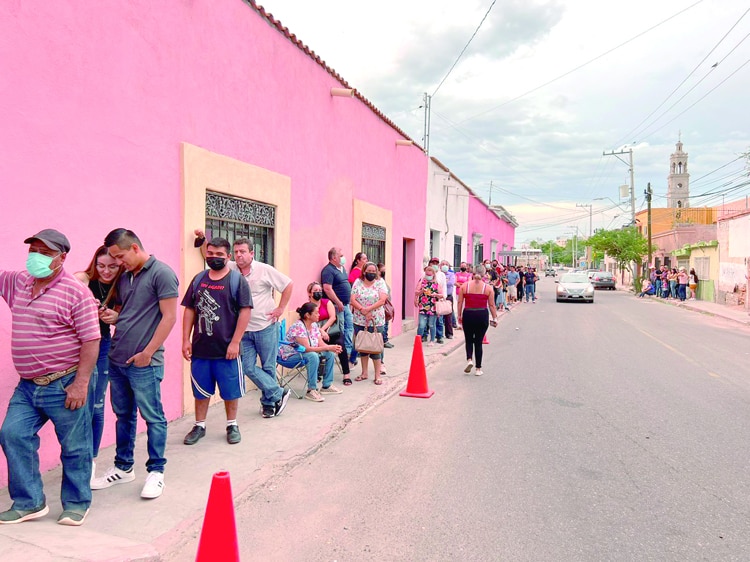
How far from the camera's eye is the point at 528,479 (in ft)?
14.0

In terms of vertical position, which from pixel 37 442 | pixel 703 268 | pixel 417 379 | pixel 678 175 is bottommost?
pixel 417 379

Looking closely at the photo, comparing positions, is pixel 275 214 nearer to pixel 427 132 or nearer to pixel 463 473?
pixel 463 473

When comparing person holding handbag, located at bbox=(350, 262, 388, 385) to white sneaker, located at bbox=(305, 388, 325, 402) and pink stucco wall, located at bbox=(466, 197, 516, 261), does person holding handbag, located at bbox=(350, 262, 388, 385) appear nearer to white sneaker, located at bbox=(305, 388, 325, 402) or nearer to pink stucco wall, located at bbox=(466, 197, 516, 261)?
white sneaker, located at bbox=(305, 388, 325, 402)

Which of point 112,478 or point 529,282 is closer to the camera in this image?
point 112,478

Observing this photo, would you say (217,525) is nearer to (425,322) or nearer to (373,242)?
(425,322)

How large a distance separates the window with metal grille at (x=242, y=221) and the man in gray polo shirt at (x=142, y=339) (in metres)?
2.37

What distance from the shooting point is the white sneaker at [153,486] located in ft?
12.3

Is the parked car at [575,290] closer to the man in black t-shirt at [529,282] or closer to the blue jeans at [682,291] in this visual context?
the man in black t-shirt at [529,282]

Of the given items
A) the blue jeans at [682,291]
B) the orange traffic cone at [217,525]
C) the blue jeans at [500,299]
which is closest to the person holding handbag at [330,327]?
the orange traffic cone at [217,525]

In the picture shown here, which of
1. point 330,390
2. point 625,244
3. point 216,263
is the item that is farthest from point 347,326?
point 625,244

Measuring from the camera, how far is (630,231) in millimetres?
41656

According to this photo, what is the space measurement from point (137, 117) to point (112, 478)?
9.99 feet

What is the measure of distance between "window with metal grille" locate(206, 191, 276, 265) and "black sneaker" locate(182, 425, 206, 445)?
7.30 feet

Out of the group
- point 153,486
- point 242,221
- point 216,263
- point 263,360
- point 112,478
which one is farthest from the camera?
point 242,221
